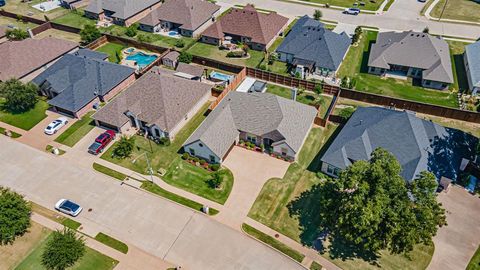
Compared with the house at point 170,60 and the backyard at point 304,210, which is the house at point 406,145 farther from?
the house at point 170,60

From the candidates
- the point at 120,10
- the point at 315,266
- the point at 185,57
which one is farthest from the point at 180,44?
the point at 315,266

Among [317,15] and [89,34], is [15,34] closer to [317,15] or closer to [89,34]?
[89,34]

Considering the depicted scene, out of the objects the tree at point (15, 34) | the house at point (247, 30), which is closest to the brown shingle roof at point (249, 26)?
the house at point (247, 30)

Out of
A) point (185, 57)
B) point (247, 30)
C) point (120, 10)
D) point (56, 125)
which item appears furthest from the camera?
point (120, 10)

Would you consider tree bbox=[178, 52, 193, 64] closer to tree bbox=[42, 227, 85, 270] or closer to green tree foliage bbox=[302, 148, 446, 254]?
tree bbox=[42, 227, 85, 270]

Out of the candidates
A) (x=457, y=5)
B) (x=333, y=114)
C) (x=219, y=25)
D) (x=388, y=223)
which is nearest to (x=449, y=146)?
(x=333, y=114)

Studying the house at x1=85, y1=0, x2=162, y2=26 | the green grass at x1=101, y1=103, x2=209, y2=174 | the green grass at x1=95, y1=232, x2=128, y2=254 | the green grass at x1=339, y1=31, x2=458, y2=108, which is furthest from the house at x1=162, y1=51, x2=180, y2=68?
the green grass at x1=95, y1=232, x2=128, y2=254
